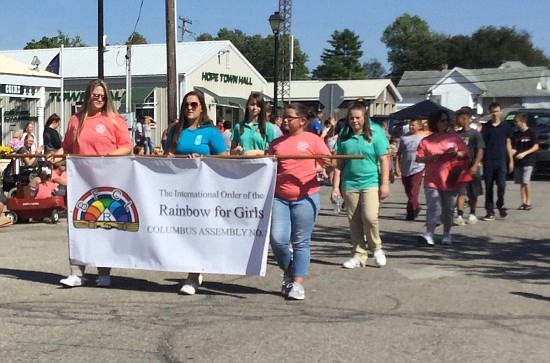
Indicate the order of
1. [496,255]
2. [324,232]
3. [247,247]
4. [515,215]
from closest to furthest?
[247,247] → [496,255] → [324,232] → [515,215]

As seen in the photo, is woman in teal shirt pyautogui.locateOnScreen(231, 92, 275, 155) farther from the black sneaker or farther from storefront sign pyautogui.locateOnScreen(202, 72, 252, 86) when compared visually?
storefront sign pyautogui.locateOnScreen(202, 72, 252, 86)

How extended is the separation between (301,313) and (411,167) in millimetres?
7629

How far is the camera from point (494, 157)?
1523 centimetres

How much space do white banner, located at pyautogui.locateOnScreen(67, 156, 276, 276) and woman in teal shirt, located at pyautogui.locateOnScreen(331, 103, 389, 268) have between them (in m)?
1.89

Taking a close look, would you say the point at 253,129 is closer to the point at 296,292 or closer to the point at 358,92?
the point at 296,292

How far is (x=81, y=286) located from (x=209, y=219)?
1465mm

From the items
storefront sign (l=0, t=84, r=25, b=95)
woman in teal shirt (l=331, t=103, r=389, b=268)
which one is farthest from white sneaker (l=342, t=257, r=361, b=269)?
storefront sign (l=0, t=84, r=25, b=95)

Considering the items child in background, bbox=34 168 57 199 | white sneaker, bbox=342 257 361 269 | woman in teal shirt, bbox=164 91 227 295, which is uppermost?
woman in teal shirt, bbox=164 91 227 295

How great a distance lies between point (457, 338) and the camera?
22.0ft

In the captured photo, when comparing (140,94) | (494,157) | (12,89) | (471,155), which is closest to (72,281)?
(471,155)

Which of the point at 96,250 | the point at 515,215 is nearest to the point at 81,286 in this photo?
the point at 96,250

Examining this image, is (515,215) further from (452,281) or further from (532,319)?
(532,319)

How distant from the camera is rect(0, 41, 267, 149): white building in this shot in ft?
151

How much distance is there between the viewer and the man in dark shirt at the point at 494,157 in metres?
15.1
